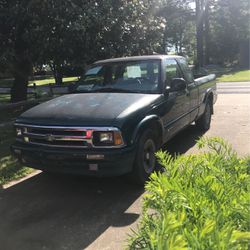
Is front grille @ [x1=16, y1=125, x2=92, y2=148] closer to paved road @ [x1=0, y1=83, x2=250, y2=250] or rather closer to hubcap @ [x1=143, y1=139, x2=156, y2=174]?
paved road @ [x1=0, y1=83, x2=250, y2=250]

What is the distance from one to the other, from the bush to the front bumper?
2.04 metres

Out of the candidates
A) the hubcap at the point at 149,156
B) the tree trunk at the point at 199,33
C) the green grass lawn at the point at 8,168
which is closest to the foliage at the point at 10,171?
the green grass lawn at the point at 8,168

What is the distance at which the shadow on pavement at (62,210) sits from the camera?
380 centimetres

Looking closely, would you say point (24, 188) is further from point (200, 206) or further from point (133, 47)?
point (133, 47)

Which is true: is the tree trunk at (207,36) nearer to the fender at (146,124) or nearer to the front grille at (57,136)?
the fender at (146,124)

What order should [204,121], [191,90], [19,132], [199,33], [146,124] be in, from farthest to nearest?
1. [199,33]
2. [204,121]
3. [191,90]
4. [19,132]
5. [146,124]

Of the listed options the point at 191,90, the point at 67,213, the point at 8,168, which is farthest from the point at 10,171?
the point at 191,90

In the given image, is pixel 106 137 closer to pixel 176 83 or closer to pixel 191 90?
pixel 176 83

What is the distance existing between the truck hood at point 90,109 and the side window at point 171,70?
709 mm

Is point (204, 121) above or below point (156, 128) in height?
below

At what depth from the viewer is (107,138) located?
4.41m

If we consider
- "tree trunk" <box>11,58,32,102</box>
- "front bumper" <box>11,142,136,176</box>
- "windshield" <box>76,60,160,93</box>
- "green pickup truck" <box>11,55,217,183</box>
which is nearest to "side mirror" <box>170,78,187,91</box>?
"green pickup truck" <box>11,55,217,183</box>

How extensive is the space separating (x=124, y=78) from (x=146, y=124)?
1.30 meters

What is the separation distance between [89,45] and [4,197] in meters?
5.31
